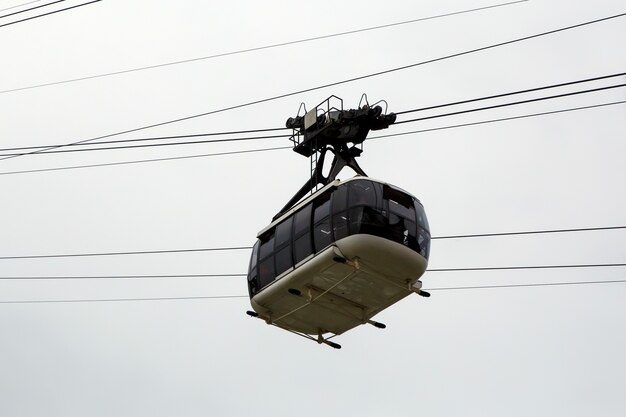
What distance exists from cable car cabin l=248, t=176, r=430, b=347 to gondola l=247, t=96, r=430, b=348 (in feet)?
0.07

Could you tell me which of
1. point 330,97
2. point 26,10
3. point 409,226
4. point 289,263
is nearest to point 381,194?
point 409,226

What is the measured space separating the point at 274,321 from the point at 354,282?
10.8 ft

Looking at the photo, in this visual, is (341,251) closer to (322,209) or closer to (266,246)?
(322,209)

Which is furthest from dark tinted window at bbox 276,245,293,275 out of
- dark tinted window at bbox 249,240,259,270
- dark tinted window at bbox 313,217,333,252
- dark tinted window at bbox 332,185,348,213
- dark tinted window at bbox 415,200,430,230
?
dark tinted window at bbox 415,200,430,230

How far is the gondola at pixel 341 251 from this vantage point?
2512 cm

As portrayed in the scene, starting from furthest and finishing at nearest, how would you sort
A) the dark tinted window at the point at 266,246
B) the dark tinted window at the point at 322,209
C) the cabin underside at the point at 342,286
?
the dark tinted window at the point at 266,246, the dark tinted window at the point at 322,209, the cabin underside at the point at 342,286

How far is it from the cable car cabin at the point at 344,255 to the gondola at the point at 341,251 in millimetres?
23

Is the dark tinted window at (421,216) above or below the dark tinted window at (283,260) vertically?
above

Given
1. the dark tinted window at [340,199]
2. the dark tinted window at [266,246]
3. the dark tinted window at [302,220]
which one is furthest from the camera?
the dark tinted window at [266,246]

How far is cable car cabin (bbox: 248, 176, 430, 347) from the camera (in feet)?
82.3

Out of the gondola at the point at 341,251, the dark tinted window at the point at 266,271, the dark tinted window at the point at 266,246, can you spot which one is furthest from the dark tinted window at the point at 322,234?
the dark tinted window at the point at 266,246

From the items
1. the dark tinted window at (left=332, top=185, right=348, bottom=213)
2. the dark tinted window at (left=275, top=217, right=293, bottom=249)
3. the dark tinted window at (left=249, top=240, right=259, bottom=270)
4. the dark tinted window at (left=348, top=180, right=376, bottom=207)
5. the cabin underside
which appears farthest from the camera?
the dark tinted window at (left=249, top=240, right=259, bottom=270)

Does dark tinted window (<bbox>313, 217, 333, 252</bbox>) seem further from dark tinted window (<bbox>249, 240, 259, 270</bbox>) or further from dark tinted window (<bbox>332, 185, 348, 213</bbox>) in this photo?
dark tinted window (<bbox>249, 240, 259, 270</bbox>)

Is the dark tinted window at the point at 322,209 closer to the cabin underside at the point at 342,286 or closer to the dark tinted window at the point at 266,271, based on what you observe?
the cabin underside at the point at 342,286
